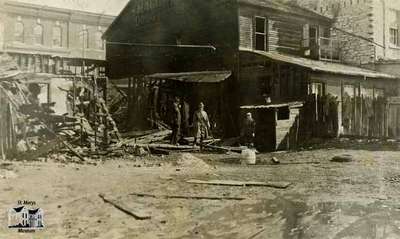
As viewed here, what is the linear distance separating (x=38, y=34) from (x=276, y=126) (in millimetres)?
4386

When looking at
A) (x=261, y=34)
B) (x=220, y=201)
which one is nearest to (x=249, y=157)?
(x=220, y=201)

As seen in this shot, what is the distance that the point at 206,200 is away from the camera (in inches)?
149

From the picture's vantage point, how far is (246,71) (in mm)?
8141

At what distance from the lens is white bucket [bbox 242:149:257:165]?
4.98 meters

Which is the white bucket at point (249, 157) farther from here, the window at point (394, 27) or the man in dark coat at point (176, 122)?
the window at point (394, 27)

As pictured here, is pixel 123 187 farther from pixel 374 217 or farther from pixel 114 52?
pixel 114 52

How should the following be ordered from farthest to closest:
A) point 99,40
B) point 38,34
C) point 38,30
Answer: point 99,40 < point 38,30 < point 38,34

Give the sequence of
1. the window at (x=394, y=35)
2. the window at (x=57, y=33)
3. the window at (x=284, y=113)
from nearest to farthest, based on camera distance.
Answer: the window at (x=284, y=113) → the window at (x=394, y=35) → the window at (x=57, y=33)

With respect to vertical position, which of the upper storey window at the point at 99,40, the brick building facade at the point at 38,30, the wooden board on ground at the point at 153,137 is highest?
the upper storey window at the point at 99,40

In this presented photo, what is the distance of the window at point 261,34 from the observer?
955cm

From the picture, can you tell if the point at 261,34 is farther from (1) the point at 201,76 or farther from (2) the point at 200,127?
(2) the point at 200,127

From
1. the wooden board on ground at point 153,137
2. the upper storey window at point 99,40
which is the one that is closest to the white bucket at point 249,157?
the wooden board on ground at point 153,137

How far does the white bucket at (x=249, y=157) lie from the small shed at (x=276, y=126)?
42 cm

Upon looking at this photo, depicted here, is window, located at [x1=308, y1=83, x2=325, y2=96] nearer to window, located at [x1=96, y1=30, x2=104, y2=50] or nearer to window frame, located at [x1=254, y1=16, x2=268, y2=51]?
window frame, located at [x1=254, y1=16, x2=268, y2=51]
